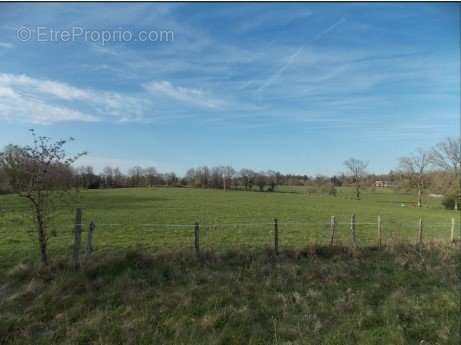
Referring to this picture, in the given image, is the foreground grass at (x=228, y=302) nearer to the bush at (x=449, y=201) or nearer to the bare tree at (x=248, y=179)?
the bush at (x=449, y=201)

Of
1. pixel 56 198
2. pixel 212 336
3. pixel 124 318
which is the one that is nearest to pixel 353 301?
pixel 212 336

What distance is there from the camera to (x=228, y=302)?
5.57 meters

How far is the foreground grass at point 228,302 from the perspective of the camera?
4.46 metres

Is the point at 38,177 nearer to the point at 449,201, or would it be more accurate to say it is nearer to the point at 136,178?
the point at 449,201

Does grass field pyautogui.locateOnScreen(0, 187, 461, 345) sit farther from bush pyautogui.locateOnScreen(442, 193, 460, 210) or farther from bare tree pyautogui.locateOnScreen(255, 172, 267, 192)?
bare tree pyautogui.locateOnScreen(255, 172, 267, 192)

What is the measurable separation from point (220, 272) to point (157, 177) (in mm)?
97086

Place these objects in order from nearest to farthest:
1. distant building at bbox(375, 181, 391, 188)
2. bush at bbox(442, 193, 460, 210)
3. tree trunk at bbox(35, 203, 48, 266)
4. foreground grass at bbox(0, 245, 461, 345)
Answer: foreground grass at bbox(0, 245, 461, 345) → tree trunk at bbox(35, 203, 48, 266) → bush at bbox(442, 193, 460, 210) → distant building at bbox(375, 181, 391, 188)

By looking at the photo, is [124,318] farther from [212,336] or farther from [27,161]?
[27,161]

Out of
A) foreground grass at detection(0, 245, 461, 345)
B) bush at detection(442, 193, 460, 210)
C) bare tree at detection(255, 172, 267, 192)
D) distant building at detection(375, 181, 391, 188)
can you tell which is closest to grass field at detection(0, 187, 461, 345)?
foreground grass at detection(0, 245, 461, 345)

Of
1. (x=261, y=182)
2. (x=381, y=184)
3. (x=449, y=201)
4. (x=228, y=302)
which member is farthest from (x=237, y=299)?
(x=381, y=184)

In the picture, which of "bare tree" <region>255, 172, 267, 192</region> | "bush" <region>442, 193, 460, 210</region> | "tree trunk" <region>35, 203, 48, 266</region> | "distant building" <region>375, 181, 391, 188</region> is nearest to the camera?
"tree trunk" <region>35, 203, 48, 266</region>

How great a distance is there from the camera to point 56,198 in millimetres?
7148

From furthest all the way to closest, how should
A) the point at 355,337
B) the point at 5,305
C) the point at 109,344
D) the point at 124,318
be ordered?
the point at 5,305, the point at 124,318, the point at 355,337, the point at 109,344

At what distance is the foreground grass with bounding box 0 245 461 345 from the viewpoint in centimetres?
446
